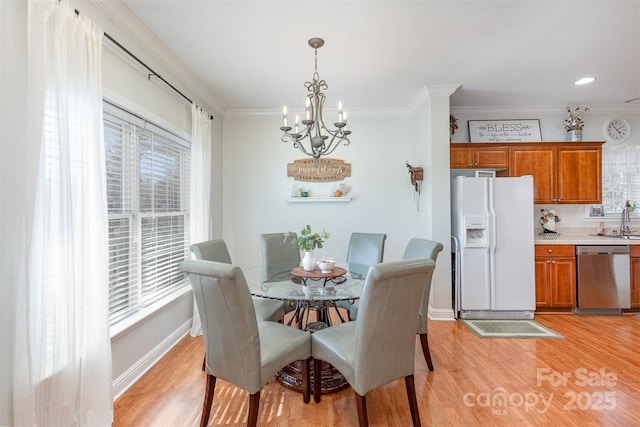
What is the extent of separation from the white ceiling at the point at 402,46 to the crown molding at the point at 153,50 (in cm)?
6

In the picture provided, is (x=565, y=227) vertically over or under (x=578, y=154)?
under

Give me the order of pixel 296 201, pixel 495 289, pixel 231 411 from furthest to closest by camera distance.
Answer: pixel 296 201 < pixel 495 289 < pixel 231 411

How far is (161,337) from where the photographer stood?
2.59 meters

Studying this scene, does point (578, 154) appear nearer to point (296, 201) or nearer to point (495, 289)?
point (495, 289)

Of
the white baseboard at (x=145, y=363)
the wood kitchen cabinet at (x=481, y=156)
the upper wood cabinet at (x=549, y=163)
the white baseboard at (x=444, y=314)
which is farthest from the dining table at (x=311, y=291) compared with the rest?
the upper wood cabinet at (x=549, y=163)

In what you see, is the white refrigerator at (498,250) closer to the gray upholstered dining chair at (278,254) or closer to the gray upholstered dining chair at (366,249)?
the gray upholstered dining chair at (366,249)

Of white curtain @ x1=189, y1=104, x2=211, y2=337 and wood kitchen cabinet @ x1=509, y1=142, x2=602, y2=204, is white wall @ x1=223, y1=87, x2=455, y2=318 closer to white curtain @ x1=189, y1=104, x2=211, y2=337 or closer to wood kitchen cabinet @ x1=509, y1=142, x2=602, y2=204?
white curtain @ x1=189, y1=104, x2=211, y2=337

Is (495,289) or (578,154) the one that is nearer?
(495,289)

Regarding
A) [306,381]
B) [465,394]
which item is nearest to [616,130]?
[465,394]

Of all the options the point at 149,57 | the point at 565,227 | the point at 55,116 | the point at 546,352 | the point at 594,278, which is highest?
the point at 149,57

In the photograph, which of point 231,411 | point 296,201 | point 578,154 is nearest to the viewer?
point 231,411

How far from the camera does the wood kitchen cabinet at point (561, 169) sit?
3.71 m

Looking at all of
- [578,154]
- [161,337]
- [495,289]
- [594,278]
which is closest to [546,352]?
[495,289]

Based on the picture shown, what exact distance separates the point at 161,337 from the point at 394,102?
3687 millimetres
